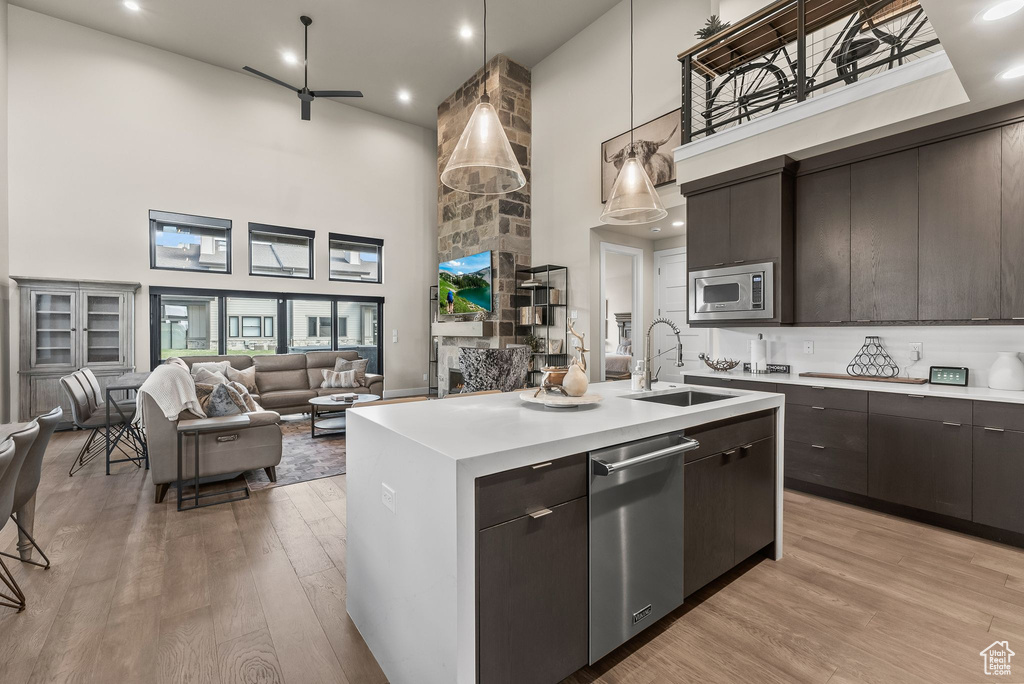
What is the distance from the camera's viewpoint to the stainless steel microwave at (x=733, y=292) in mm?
3432

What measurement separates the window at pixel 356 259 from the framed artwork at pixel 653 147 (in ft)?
13.9

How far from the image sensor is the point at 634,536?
5.13ft

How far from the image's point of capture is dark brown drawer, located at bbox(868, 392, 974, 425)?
2.51 m

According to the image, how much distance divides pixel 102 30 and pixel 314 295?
160 inches

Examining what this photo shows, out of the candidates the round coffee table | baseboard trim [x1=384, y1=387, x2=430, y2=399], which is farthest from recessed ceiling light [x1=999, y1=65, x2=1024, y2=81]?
baseboard trim [x1=384, y1=387, x2=430, y2=399]

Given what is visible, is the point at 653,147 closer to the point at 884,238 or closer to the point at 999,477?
the point at 884,238

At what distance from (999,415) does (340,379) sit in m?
6.30

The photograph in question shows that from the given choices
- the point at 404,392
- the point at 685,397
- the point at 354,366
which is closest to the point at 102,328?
the point at 354,366

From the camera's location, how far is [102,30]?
220 inches

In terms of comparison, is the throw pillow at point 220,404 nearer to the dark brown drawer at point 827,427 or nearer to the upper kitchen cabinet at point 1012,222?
the dark brown drawer at point 827,427

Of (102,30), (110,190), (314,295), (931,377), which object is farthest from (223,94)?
(931,377)

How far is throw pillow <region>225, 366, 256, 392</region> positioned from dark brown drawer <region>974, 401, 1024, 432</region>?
21.8 feet

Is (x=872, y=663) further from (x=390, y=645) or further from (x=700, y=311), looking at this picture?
(x=700, y=311)

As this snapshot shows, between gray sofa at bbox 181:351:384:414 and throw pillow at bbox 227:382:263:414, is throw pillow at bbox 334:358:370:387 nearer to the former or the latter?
gray sofa at bbox 181:351:384:414
